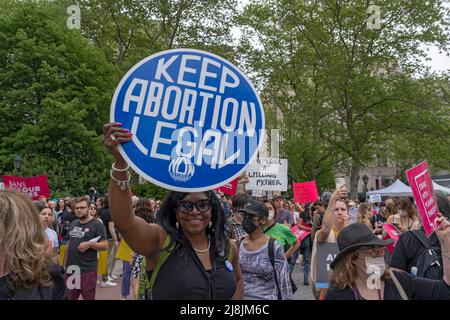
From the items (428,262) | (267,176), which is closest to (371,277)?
(428,262)

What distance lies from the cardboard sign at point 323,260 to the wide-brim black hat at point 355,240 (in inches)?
90.0

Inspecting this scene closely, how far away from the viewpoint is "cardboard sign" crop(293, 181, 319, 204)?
13.6 m

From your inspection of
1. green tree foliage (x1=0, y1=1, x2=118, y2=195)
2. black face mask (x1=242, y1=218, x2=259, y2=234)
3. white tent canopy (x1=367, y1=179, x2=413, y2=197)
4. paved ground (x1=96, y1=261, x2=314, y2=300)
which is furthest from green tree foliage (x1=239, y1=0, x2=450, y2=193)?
black face mask (x1=242, y1=218, x2=259, y2=234)

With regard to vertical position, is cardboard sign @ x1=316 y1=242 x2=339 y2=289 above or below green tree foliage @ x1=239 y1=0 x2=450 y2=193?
below

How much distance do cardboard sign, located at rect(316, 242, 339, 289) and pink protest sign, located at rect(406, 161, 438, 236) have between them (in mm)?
2108

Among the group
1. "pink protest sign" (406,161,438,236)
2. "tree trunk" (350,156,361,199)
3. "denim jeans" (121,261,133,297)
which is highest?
"tree trunk" (350,156,361,199)

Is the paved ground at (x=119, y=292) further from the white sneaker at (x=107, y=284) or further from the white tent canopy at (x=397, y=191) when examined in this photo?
the white tent canopy at (x=397, y=191)

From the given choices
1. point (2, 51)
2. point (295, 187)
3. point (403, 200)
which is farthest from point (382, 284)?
Answer: point (2, 51)

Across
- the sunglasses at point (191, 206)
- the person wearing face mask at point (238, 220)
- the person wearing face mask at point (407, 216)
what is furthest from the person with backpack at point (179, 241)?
the person wearing face mask at point (407, 216)

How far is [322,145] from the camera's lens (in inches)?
1328

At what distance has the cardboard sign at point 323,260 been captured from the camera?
5.50 meters

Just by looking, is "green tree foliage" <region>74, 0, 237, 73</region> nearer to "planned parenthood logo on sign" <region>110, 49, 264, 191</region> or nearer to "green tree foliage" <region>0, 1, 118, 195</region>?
"green tree foliage" <region>0, 1, 118, 195</region>

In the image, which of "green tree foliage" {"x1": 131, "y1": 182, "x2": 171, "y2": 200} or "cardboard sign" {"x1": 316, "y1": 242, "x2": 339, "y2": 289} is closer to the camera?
"cardboard sign" {"x1": 316, "y1": 242, "x2": 339, "y2": 289}
